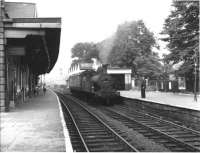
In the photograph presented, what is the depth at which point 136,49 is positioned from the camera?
153ft

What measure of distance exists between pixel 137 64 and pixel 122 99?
2187 centimetres

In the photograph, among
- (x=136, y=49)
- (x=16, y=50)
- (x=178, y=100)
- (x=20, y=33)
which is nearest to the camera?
(x=20, y=33)

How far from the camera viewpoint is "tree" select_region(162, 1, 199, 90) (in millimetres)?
22986

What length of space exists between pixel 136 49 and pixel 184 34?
74.6ft

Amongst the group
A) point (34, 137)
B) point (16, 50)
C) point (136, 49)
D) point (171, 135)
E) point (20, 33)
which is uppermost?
point (136, 49)

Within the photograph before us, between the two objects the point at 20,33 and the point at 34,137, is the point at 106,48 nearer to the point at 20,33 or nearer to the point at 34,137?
the point at 20,33

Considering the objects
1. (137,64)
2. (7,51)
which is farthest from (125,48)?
(7,51)

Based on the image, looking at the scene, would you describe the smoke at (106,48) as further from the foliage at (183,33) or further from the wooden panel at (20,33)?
the wooden panel at (20,33)

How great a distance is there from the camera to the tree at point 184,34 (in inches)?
905

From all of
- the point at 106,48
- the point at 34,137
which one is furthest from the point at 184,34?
the point at 34,137

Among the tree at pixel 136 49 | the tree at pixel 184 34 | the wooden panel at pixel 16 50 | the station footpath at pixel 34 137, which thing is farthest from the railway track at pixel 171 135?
the tree at pixel 136 49

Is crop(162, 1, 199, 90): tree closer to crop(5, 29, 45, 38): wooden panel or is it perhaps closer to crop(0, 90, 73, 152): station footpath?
crop(5, 29, 45, 38): wooden panel

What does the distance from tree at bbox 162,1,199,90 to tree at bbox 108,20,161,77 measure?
62.4 ft

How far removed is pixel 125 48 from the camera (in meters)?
46.5
